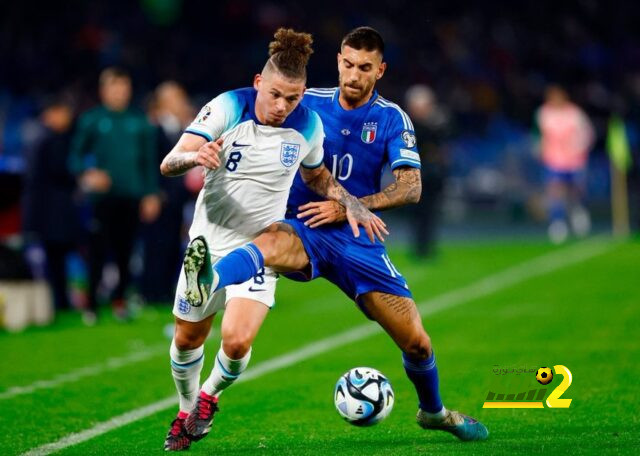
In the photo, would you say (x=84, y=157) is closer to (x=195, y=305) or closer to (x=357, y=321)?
(x=357, y=321)

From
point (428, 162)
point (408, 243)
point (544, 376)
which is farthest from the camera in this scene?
point (408, 243)

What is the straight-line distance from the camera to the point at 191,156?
21.1ft

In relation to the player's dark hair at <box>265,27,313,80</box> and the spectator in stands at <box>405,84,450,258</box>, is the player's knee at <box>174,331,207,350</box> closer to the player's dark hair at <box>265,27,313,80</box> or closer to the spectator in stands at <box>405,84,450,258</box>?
the player's dark hair at <box>265,27,313,80</box>

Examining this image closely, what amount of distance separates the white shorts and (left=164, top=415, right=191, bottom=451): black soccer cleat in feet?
1.93

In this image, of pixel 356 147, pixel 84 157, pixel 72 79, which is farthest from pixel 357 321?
pixel 72 79

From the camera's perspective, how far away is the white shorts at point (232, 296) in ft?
22.4

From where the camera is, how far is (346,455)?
674 cm

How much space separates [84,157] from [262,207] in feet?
21.9

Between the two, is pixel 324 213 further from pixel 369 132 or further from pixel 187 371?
pixel 187 371

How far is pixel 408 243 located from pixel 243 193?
16294mm

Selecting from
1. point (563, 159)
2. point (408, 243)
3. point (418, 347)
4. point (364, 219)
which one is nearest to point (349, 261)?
point (364, 219)

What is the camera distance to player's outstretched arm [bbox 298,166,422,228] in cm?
700

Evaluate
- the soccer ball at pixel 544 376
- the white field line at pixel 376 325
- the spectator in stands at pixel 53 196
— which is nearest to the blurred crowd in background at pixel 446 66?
the white field line at pixel 376 325

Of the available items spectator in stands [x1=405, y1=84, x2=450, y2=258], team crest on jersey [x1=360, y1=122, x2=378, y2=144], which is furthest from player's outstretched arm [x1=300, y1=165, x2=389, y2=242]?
spectator in stands [x1=405, y1=84, x2=450, y2=258]
